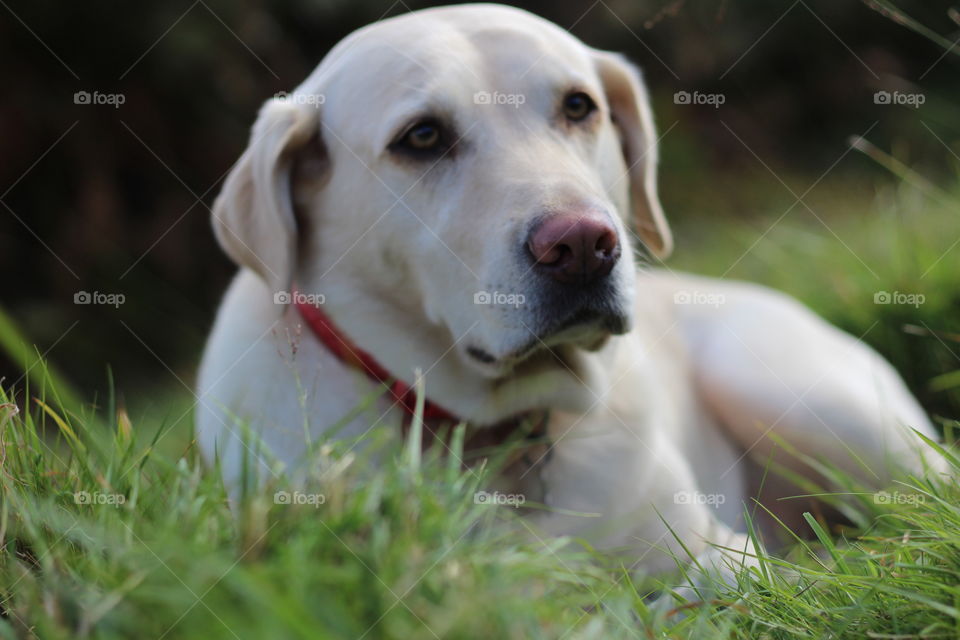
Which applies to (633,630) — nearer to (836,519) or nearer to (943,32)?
(836,519)

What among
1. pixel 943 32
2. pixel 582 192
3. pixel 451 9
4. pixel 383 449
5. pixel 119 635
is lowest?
pixel 943 32

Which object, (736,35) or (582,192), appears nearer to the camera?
(582,192)

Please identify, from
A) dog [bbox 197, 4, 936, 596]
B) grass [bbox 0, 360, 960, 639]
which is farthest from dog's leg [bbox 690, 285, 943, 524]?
grass [bbox 0, 360, 960, 639]

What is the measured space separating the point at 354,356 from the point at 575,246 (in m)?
0.76

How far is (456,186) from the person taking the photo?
254cm

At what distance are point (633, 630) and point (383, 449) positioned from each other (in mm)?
962

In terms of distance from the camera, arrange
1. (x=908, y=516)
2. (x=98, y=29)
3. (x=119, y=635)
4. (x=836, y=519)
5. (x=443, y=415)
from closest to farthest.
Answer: (x=119, y=635)
(x=908, y=516)
(x=443, y=415)
(x=836, y=519)
(x=98, y=29)

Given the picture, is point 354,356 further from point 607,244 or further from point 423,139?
point 607,244

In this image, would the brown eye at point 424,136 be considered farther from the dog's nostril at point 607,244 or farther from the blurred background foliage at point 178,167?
the blurred background foliage at point 178,167

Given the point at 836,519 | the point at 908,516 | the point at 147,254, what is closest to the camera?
the point at 908,516

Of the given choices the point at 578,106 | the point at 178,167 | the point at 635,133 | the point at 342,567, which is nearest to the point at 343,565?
the point at 342,567

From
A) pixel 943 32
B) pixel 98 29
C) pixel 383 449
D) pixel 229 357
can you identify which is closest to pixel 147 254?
pixel 98 29

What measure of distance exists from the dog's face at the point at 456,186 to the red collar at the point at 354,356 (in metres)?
0.09

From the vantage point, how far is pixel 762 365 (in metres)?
3.63
